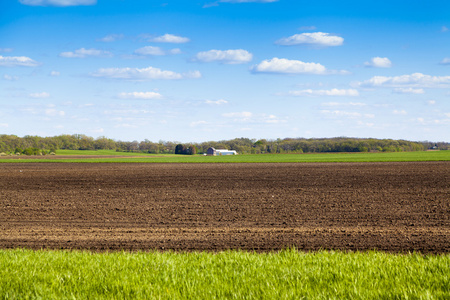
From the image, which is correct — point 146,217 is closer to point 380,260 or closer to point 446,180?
point 380,260

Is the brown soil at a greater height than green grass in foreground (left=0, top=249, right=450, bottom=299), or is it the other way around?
green grass in foreground (left=0, top=249, right=450, bottom=299)

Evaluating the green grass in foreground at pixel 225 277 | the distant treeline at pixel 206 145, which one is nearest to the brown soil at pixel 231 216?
the green grass in foreground at pixel 225 277

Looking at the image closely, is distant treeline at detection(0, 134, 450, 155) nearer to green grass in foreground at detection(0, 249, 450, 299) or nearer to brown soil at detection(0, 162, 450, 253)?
brown soil at detection(0, 162, 450, 253)

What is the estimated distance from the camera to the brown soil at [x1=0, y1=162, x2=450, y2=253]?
9961 mm

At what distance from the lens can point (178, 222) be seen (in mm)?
12789

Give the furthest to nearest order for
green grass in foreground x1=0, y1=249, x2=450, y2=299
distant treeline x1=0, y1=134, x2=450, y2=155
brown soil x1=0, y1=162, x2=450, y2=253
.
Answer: distant treeline x1=0, y1=134, x2=450, y2=155 → brown soil x1=0, y1=162, x2=450, y2=253 → green grass in foreground x1=0, y1=249, x2=450, y2=299

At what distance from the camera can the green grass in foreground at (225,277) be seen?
5262 millimetres

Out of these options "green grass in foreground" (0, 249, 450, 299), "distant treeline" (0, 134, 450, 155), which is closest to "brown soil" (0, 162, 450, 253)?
"green grass in foreground" (0, 249, 450, 299)

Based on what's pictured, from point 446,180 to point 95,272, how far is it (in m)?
24.1

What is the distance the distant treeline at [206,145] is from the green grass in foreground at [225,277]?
98.8 metres

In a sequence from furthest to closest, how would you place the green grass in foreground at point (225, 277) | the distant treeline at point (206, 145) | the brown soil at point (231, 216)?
the distant treeline at point (206, 145)
the brown soil at point (231, 216)
the green grass in foreground at point (225, 277)

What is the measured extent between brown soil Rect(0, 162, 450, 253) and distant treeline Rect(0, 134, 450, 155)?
85.1m

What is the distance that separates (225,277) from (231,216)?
783 cm

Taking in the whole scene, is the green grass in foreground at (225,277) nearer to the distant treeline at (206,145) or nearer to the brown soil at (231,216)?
the brown soil at (231,216)
